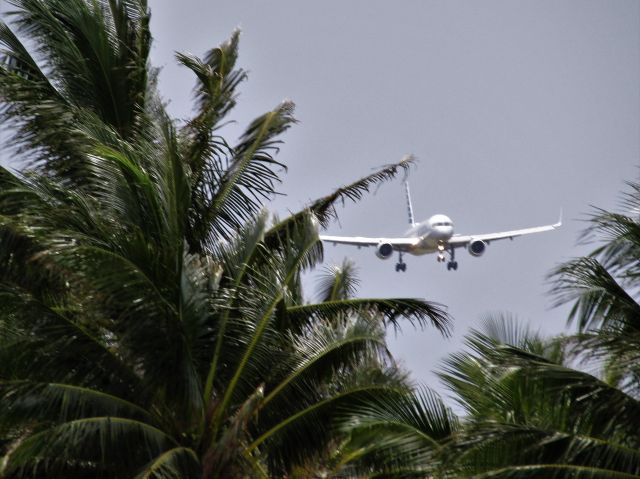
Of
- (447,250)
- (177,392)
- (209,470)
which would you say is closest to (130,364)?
(177,392)

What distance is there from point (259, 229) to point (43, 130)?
3.08m

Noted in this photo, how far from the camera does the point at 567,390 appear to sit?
1178cm

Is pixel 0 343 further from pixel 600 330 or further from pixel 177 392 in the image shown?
pixel 600 330

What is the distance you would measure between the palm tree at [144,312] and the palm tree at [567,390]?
56.4 inches

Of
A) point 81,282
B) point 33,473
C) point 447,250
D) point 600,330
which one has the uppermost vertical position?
point 447,250

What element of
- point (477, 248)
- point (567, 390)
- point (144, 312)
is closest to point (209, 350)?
point (144, 312)

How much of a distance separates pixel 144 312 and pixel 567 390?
4488 millimetres

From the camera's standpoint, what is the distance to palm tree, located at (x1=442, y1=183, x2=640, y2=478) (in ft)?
37.7

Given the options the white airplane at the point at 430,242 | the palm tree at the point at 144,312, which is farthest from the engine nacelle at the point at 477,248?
the palm tree at the point at 144,312

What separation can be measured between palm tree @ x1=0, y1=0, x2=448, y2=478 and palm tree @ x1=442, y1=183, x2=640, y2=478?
143cm

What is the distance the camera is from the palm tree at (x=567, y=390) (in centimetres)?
1150

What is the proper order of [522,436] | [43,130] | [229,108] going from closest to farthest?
1. [522,436]
2. [43,130]
3. [229,108]

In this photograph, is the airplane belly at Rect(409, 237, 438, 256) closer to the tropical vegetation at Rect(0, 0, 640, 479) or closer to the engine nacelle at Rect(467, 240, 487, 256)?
the engine nacelle at Rect(467, 240, 487, 256)

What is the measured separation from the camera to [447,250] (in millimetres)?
74875
